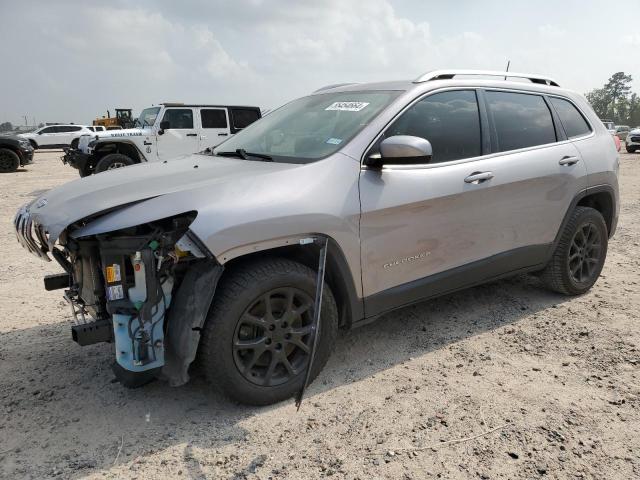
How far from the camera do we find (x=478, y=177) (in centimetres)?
348

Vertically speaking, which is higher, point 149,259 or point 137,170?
point 137,170

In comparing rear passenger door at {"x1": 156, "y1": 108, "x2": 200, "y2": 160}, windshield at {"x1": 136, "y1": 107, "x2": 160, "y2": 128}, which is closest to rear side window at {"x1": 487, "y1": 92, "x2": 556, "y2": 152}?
rear passenger door at {"x1": 156, "y1": 108, "x2": 200, "y2": 160}

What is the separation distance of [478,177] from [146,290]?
7.40 feet

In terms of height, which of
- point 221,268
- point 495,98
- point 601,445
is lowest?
point 601,445

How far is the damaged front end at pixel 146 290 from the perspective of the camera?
98.7 inches

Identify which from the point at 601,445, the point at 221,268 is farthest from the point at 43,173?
the point at 601,445

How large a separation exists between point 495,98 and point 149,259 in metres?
2.76

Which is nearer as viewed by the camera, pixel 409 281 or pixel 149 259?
pixel 149 259

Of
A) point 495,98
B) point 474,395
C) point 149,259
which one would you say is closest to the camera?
point 149,259

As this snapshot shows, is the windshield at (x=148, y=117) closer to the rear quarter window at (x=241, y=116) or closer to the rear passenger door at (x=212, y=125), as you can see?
the rear passenger door at (x=212, y=125)

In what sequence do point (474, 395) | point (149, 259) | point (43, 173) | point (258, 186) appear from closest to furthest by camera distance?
point (149, 259) < point (258, 186) < point (474, 395) < point (43, 173)

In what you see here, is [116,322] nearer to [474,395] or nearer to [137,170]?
[137,170]

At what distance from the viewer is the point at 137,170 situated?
3.29 meters

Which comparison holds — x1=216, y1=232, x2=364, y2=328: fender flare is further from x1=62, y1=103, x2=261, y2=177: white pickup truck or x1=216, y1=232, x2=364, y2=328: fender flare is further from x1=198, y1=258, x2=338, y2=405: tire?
x1=62, y1=103, x2=261, y2=177: white pickup truck
